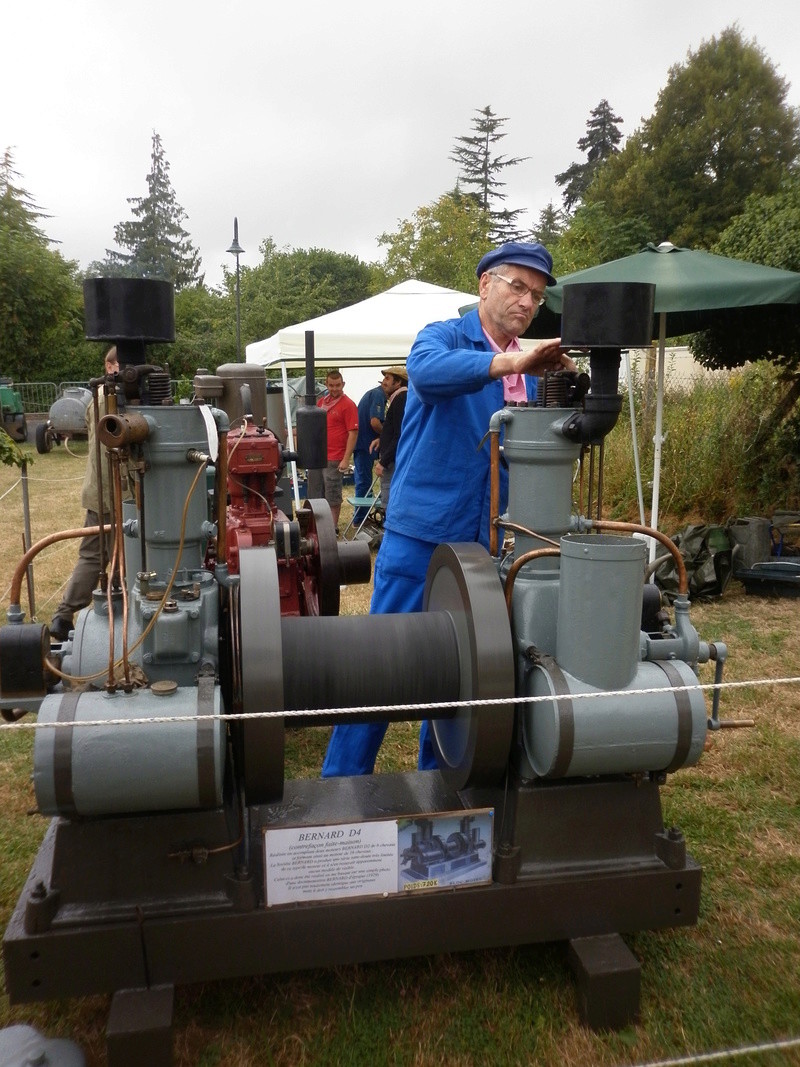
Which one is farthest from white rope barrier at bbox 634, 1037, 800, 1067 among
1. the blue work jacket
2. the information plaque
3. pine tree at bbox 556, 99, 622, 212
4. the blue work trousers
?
pine tree at bbox 556, 99, 622, 212

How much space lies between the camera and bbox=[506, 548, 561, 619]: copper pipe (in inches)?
83.0

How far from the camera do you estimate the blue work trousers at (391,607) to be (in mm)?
2809

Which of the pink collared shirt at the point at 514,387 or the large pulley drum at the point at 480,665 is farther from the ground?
the pink collared shirt at the point at 514,387

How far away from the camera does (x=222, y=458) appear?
2141 mm

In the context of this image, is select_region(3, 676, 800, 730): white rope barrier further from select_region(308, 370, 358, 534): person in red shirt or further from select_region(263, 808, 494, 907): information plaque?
select_region(308, 370, 358, 534): person in red shirt

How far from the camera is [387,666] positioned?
7.16 ft

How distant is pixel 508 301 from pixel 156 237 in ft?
190

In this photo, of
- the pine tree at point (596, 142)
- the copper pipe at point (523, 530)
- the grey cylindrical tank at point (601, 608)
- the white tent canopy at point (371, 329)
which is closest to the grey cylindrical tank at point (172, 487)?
the copper pipe at point (523, 530)

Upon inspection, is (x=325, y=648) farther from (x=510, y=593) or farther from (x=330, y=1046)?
(x=330, y=1046)

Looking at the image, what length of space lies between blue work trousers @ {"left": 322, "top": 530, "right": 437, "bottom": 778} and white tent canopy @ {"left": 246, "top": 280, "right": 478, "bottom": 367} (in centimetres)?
551

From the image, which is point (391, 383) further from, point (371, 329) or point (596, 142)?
point (596, 142)

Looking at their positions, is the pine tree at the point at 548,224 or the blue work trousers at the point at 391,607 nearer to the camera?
the blue work trousers at the point at 391,607

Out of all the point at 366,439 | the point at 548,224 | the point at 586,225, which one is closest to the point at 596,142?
the point at 548,224

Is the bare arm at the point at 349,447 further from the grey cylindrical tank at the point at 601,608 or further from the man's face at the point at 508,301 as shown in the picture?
the grey cylindrical tank at the point at 601,608
